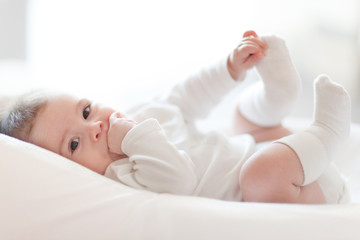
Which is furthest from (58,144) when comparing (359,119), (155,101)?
(359,119)

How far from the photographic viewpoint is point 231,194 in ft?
3.16

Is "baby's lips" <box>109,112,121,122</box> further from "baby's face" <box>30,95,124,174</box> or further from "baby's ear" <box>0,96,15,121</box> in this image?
"baby's ear" <box>0,96,15,121</box>

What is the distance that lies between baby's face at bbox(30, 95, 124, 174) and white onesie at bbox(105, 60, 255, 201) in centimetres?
4

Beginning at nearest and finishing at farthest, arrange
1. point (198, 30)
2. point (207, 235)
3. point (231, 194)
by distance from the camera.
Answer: point (207, 235) < point (231, 194) < point (198, 30)

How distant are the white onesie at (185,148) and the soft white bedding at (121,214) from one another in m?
0.10

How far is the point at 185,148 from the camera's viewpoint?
1026 mm

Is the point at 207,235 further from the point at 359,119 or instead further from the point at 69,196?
the point at 359,119

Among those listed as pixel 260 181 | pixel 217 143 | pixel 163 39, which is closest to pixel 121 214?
pixel 260 181

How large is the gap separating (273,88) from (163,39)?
0.75 meters

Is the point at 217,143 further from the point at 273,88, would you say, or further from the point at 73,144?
the point at 73,144

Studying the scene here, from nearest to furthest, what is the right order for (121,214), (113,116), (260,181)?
(121,214) → (260,181) → (113,116)

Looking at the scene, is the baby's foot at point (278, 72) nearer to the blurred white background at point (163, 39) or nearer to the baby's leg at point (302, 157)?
the baby's leg at point (302, 157)

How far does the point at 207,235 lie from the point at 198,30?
111 cm

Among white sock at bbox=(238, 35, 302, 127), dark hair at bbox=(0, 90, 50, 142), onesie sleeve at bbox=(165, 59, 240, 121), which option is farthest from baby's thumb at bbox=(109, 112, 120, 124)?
white sock at bbox=(238, 35, 302, 127)
